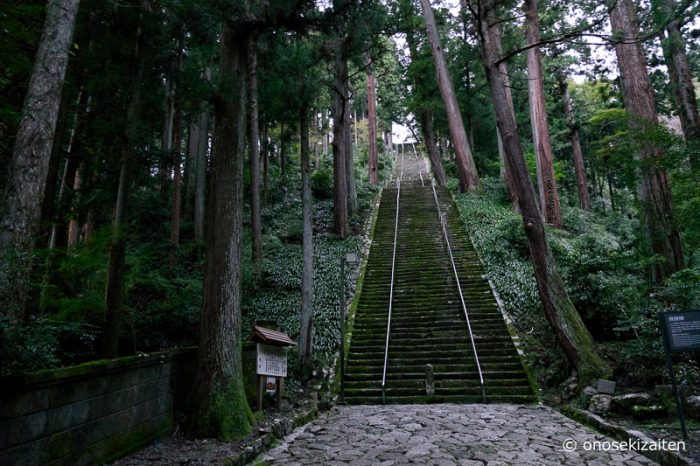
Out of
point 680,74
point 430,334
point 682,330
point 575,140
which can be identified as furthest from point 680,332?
point 575,140

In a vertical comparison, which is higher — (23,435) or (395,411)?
(23,435)

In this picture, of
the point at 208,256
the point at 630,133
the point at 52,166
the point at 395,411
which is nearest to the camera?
the point at 208,256

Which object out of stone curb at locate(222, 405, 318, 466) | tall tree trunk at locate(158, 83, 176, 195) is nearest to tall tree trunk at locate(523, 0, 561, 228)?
tall tree trunk at locate(158, 83, 176, 195)

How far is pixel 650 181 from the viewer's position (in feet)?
28.8

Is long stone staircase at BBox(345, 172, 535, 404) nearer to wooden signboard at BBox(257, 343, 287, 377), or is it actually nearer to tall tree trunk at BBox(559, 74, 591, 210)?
wooden signboard at BBox(257, 343, 287, 377)

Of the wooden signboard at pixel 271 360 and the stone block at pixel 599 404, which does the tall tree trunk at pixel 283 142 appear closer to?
the wooden signboard at pixel 271 360

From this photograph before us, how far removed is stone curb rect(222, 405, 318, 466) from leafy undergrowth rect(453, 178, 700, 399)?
15.3ft

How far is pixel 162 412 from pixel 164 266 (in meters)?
7.75

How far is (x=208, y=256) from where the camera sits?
6184 millimetres

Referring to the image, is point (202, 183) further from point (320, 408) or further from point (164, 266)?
point (320, 408)

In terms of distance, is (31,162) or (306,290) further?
(306,290)

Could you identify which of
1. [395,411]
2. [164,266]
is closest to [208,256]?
[395,411]

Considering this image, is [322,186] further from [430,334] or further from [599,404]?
[599,404]

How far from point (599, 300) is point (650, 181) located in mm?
2656
